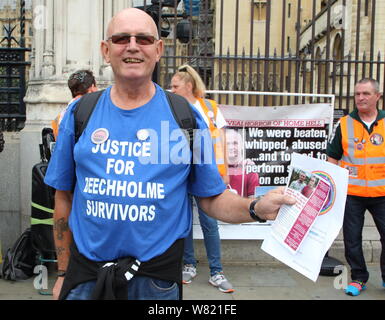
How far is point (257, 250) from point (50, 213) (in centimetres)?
242

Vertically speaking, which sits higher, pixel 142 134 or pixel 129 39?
pixel 129 39

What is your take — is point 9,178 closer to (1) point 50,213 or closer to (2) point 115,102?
(1) point 50,213

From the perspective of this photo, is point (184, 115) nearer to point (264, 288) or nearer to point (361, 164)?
point (361, 164)

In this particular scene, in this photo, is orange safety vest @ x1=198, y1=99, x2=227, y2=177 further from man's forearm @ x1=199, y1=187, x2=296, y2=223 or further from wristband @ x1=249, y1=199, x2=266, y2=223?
wristband @ x1=249, y1=199, x2=266, y2=223

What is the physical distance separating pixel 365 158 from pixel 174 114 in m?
3.17

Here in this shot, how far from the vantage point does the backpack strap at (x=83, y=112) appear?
6.99 ft

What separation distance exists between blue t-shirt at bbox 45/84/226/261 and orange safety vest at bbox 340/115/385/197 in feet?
10.1

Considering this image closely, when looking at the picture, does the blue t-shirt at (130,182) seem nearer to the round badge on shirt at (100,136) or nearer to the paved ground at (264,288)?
the round badge on shirt at (100,136)

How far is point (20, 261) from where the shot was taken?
5.09 m

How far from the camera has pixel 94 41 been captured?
588 centimetres

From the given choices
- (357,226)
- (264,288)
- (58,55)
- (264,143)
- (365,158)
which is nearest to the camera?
(365,158)

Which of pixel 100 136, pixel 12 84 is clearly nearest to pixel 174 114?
pixel 100 136
